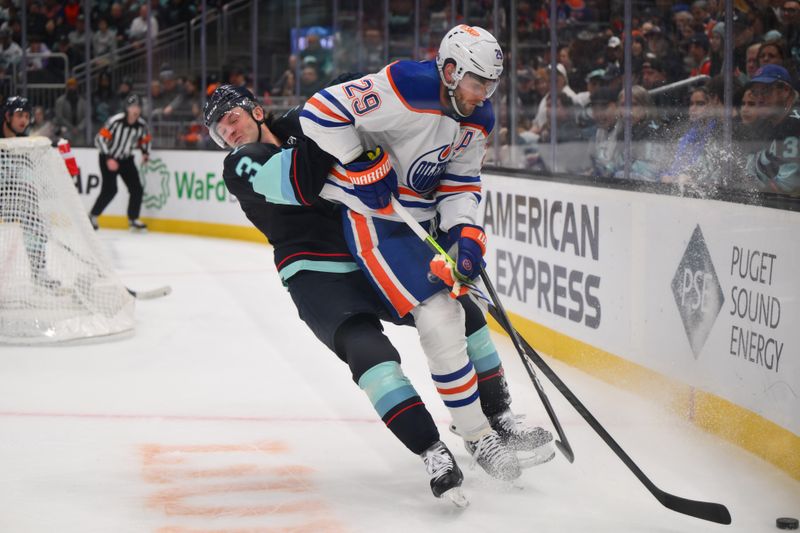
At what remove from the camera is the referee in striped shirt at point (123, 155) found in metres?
9.09

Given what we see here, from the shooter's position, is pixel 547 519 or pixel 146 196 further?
pixel 146 196

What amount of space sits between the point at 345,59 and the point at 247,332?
166 inches

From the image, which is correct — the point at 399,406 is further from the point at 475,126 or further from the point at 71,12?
the point at 71,12

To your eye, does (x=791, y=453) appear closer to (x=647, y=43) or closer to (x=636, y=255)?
(x=636, y=255)

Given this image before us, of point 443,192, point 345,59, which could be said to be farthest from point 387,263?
point 345,59

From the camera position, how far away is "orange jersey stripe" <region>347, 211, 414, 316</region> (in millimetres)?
2701

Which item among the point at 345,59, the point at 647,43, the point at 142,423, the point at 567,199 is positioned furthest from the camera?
the point at 345,59

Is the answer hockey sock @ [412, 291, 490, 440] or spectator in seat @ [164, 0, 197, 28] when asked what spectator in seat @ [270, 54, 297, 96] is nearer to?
spectator in seat @ [164, 0, 197, 28]

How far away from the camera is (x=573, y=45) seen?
17.9 feet

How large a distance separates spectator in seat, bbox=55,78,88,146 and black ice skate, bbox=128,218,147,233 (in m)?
1.17

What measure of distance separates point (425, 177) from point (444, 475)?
0.75 meters

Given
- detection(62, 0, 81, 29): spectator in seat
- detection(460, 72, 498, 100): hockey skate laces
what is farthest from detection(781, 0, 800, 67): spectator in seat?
detection(62, 0, 81, 29): spectator in seat

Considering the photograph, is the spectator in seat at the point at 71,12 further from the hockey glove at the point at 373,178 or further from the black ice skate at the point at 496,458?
the black ice skate at the point at 496,458

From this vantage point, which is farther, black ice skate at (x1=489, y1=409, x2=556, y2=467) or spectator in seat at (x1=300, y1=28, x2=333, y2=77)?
spectator in seat at (x1=300, y1=28, x2=333, y2=77)
